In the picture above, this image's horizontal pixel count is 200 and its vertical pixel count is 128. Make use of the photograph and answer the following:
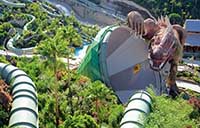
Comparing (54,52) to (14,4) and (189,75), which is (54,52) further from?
(14,4)

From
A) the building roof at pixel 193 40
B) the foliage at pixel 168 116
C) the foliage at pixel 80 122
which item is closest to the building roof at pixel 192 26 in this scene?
the building roof at pixel 193 40

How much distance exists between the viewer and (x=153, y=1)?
66438 millimetres

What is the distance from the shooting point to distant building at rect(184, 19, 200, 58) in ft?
164

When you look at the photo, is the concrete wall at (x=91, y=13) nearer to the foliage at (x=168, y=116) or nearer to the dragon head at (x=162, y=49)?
the dragon head at (x=162, y=49)

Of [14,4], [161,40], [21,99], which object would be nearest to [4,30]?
[14,4]

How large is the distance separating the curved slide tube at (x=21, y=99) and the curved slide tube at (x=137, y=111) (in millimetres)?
4259

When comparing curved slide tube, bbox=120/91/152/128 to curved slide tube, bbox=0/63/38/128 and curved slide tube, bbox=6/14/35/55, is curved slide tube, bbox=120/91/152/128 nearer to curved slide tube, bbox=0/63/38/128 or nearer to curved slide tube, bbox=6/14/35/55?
curved slide tube, bbox=0/63/38/128

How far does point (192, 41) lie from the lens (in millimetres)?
50219

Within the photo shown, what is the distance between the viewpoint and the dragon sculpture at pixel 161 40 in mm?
33062

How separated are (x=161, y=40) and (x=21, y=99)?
39.5 ft

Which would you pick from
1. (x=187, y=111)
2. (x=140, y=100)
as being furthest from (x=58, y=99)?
(x=187, y=111)

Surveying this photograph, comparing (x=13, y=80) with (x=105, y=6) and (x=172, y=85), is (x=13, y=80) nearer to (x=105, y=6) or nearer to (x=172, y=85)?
(x=172, y=85)

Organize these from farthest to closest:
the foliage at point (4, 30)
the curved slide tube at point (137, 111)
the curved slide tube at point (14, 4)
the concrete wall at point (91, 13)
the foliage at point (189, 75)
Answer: the concrete wall at point (91, 13)
the curved slide tube at point (14, 4)
the foliage at point (4, 30)
the foliage at point (189, 75)
the curved slide tube at point (137, 111)

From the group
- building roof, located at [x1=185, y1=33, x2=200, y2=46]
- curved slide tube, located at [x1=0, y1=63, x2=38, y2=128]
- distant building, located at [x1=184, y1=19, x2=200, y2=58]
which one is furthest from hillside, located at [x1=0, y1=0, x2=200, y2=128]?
building roof, located at [x1=185, y1=33, x2=200, y2=46]
